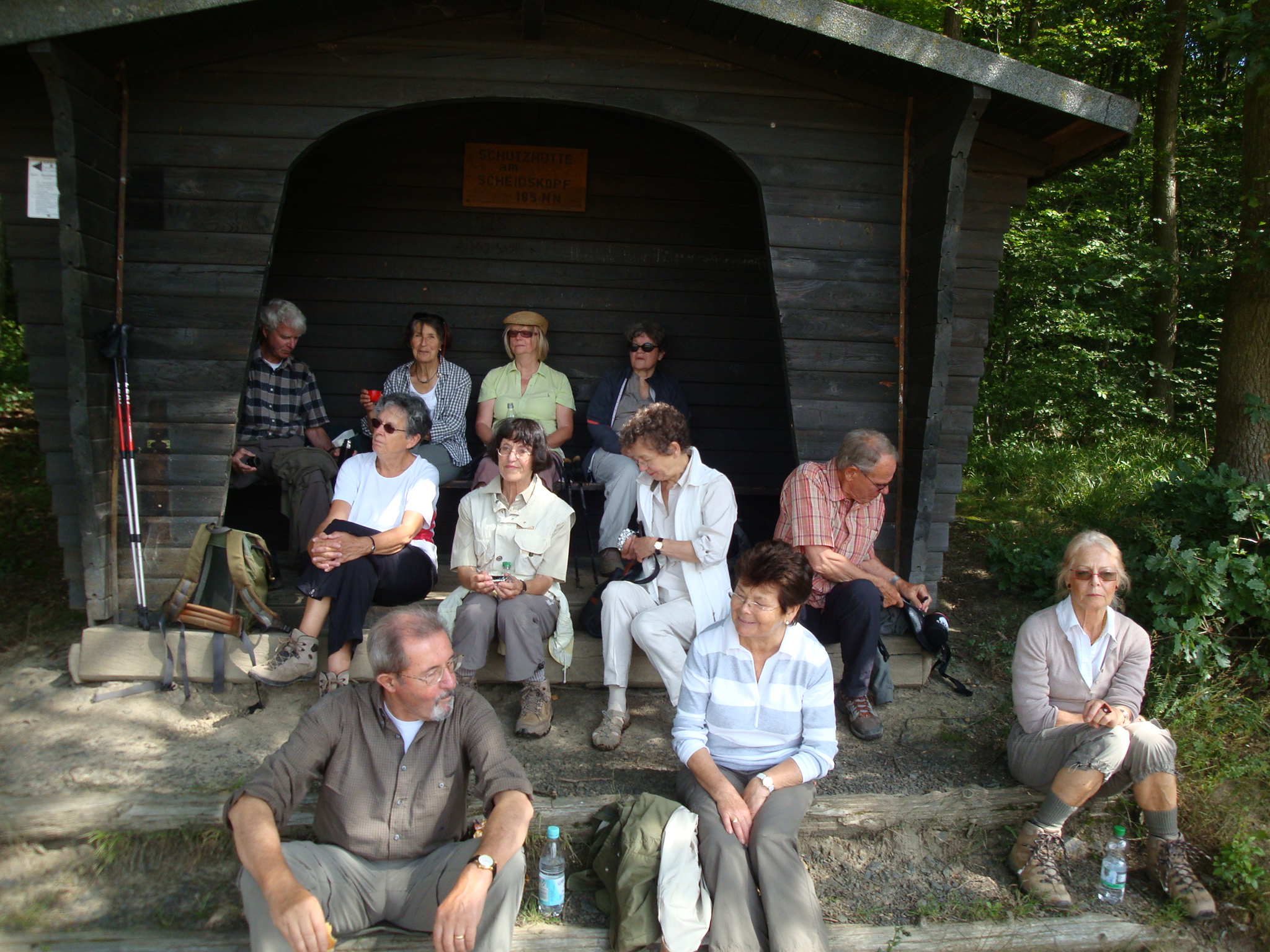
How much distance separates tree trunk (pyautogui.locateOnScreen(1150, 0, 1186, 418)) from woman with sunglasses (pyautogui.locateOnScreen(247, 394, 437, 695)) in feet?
27.7

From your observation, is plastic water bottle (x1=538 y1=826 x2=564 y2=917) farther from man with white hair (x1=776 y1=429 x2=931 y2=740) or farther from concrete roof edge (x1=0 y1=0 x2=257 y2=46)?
concrete roof edge (x1=0 y1=0 x2=257 y2=46)

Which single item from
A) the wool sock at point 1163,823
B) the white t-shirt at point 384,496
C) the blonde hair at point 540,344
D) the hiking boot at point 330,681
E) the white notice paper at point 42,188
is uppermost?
the white notice paper at point 42,188

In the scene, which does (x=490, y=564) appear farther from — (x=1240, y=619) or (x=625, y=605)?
(x=1240, y=619)

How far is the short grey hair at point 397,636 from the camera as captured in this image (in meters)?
2.40

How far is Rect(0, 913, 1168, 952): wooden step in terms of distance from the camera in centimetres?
251

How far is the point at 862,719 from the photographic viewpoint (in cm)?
370

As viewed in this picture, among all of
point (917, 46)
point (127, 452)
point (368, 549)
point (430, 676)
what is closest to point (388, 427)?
point (368, 549)

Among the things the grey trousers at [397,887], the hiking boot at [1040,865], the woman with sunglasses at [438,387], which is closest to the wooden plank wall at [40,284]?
the woman with sunglasses at [438,387]

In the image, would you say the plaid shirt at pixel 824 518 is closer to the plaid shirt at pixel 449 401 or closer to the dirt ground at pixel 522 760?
the dirt ground at pixel 522 760

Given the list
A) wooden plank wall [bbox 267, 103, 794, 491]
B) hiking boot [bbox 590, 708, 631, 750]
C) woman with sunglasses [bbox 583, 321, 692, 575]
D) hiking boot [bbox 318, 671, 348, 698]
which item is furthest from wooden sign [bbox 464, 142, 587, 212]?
hiking boot [bbox 590, 708, 631, 750]

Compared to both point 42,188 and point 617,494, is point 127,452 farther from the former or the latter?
point 617,494

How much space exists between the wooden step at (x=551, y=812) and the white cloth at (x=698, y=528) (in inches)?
34.0

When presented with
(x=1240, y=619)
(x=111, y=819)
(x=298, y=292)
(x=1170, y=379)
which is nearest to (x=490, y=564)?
(x=111, y=819)

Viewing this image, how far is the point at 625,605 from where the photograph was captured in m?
3.63
